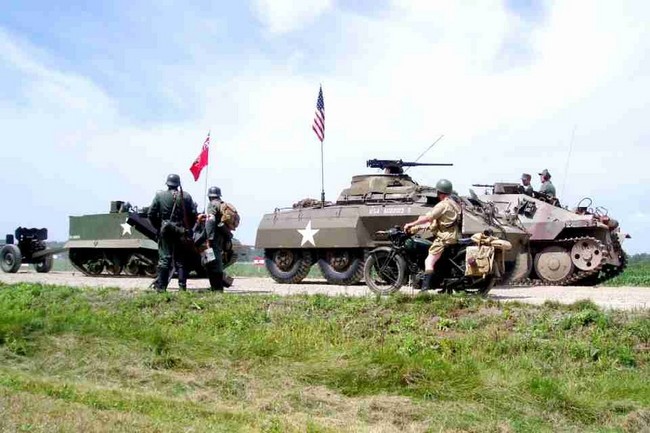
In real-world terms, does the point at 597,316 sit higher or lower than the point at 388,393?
higher

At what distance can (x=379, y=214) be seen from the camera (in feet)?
63.0

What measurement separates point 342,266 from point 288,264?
1.65m

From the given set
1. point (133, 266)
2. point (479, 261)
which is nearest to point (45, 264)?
point (133, 266)

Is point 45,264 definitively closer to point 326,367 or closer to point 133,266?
point 133,266

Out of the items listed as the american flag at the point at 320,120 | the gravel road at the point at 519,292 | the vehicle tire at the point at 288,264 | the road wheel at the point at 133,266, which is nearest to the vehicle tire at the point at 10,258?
the road wheel at the point at 133,266

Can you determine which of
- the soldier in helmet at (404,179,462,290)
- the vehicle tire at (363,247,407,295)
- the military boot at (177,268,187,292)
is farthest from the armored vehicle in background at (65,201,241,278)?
the soldier in helmet at (404,179,462,290)

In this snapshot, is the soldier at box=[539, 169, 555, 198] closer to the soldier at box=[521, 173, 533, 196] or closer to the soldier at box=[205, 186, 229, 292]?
the soldier at box=[521, 173, 533, 196]

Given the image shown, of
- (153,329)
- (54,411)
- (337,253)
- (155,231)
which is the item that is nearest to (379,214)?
(337,253)

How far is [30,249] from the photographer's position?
27109mm

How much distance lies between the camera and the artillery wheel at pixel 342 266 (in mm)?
19375

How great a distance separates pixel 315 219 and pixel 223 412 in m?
13.7

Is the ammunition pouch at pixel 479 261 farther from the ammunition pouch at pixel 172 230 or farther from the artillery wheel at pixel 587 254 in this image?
the artillery wheel at pixel 587 254

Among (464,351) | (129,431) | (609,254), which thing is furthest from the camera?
(609,254)

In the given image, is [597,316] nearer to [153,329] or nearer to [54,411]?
[153,329]
